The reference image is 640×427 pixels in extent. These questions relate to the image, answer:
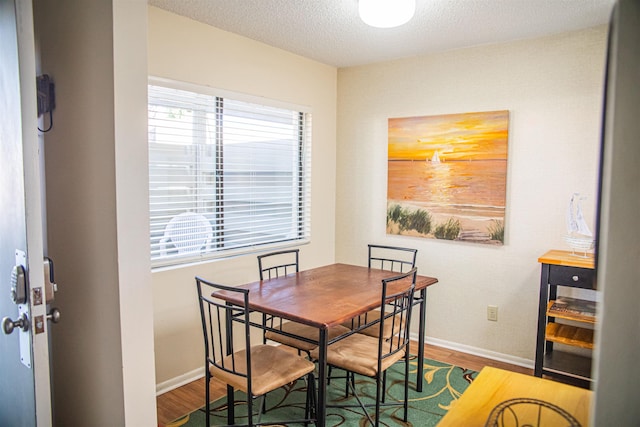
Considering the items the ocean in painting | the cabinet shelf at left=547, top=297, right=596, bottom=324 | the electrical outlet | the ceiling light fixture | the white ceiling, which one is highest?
the white ceiling

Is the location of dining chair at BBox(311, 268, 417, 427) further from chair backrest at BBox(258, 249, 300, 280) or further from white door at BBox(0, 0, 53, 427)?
white door at BBox(0, 0, 53, 427)

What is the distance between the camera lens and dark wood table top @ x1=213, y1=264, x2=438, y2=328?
211 cm

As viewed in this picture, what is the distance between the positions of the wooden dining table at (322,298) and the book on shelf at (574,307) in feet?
2.65

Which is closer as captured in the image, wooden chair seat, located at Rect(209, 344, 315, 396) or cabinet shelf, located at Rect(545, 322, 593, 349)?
wooden chair seat, located at Rect(209, 344, 315, 396)

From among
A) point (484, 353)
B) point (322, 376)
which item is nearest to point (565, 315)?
point (484, 353)

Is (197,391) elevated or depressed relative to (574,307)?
depressed

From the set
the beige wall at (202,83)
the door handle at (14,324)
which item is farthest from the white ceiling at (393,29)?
the door handle at (14,324)

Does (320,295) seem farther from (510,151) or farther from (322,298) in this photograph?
(510,151)

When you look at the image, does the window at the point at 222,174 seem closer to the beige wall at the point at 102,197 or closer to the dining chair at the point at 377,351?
the beige wall at the point at 102,197

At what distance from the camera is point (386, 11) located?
2215 millimetres

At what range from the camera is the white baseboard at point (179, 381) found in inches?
108

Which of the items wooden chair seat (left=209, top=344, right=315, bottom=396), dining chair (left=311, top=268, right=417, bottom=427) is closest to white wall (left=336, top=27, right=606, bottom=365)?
dining chair (left=311, top=268, right=417, bottom=427)

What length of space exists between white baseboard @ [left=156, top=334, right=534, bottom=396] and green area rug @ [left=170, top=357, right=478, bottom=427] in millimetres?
351

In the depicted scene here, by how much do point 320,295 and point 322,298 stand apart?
64 millimetres
